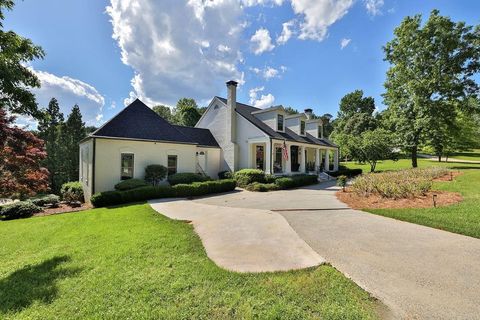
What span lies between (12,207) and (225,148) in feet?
46.1

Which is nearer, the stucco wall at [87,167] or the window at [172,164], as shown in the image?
the stucco wall at [87,167]

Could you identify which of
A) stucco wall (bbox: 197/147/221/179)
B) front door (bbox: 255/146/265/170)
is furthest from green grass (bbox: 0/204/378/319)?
front door (bbox: 255/146/265/170)

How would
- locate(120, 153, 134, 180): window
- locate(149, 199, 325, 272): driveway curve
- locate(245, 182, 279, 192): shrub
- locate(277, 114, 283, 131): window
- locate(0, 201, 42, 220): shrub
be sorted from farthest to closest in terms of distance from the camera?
1. locate(277, 114, 283, 131): window
2. locate(245, 182, 279, 192): shrub
3. locate(120, 153, 134, 180): window
4. locate(0, 201, 42, 220): shrub
5. locate(149, 199, 325, 272): driveway curve

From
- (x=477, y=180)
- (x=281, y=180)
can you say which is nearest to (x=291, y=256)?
(x=281, y=180)

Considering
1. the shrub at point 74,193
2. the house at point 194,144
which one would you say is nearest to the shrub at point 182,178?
the house at point 194,144

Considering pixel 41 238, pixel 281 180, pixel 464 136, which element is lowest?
pixel 41 238

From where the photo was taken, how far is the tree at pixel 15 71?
16.5 feet

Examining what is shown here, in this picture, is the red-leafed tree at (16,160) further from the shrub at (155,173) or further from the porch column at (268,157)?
the porch column at (268,157)

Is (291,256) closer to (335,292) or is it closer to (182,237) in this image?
(335,292)

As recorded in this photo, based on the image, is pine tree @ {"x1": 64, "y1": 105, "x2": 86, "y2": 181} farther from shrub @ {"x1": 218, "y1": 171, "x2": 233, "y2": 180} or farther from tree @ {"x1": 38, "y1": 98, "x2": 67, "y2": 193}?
shrub @ {"x1": 218, "y1": 171, "x2": 233, "y2": 180}

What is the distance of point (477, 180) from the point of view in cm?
1252

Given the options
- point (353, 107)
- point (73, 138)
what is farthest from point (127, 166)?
point (353, 107)

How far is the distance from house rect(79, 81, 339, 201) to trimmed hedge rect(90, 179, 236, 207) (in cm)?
217

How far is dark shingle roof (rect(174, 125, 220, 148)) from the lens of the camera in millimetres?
20250
